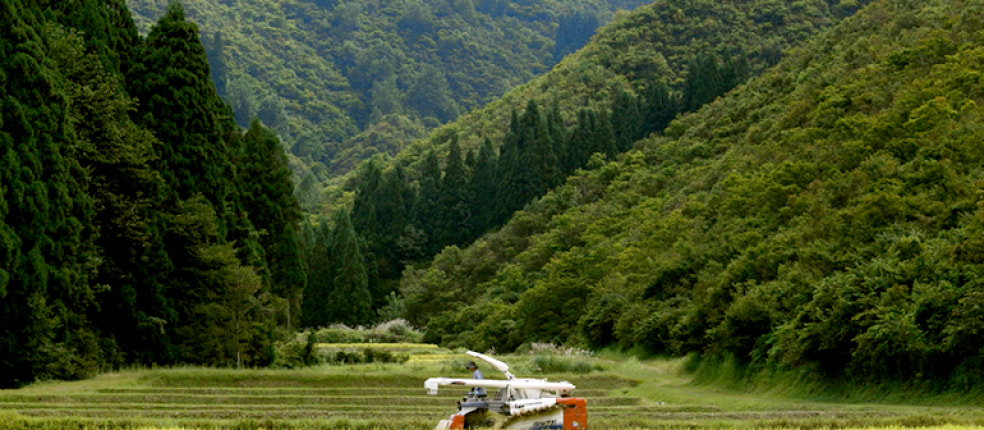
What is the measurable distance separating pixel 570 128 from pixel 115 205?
77543 mm

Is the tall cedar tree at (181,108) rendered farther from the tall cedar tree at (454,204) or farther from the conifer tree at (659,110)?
the conifer tree at (659,110)

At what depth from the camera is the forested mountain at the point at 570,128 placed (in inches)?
3981

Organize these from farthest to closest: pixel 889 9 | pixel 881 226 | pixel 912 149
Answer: pixel 889 9 < pixel 912 149 < pixel 881 226

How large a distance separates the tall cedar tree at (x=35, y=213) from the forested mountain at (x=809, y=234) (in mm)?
18703

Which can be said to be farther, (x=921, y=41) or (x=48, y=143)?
(x=921, y=41)

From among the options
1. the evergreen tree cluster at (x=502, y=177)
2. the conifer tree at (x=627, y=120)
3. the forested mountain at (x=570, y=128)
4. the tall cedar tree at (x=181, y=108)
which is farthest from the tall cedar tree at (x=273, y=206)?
the conifer tree at (x=627, y=120)

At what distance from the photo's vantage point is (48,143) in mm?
29203

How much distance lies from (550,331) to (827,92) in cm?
1859

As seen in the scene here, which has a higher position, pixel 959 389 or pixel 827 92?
pixel 827 92

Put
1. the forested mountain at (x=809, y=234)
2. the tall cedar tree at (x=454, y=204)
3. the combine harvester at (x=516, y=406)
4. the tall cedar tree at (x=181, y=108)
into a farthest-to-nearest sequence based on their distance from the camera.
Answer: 1. the tall cedar tree at (x=454, y=204)
2. the tall cedar tree at (x=181, y=108)
3. the forested mountain at (x=809, y=234)
4. the combine harvester at (x=516, y=406)

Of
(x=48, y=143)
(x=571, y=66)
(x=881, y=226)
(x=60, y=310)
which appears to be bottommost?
(x=60, y=310)

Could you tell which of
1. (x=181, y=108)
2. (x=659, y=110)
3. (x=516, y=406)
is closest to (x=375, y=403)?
(x=516, y=406)

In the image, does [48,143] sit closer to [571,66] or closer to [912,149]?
[912,149]

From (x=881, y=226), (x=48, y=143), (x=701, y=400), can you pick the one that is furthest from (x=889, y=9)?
(x=48, y=143)
